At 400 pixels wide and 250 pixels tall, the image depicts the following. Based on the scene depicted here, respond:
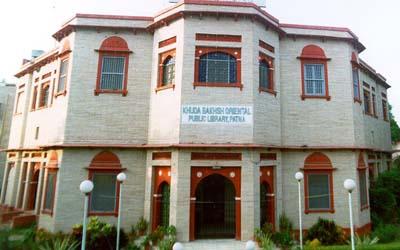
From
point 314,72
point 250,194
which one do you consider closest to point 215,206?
point 250,194

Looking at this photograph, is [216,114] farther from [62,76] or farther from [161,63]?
[62,76]

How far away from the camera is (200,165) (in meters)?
12.2

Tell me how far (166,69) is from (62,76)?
18.6 feet

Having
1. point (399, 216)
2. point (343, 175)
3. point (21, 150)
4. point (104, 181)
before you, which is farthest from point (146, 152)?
point (399, 216)

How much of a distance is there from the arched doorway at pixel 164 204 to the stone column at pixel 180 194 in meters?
0.71

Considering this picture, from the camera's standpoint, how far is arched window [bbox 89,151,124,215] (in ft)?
44.0

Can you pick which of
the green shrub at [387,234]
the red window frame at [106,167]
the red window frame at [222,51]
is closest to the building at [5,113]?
the red window frame at [106,167]

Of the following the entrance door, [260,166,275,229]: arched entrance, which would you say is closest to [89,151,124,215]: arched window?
[260,166,275,229]: arched entrance

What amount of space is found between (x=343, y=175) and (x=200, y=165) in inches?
290

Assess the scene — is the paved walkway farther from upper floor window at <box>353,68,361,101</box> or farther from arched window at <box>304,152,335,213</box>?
upper floor window at <box>353,68,361,101</box>

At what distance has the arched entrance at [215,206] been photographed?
12.1 m

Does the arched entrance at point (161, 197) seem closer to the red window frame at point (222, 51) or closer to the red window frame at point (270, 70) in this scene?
the red window frame at point (222, 51)

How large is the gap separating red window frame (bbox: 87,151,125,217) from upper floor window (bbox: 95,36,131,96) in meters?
3.10

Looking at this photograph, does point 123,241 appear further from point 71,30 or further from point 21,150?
point 21,150
